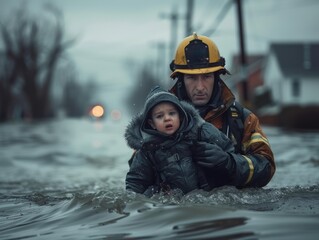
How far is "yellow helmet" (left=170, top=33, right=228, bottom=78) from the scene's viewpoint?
5.77 m

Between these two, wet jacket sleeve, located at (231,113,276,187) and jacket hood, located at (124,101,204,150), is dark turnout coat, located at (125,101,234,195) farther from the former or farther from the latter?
wet jacket sleeve, located at (231,113,276,187)

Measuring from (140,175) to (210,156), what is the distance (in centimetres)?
70

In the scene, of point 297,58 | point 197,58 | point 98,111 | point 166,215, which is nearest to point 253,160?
point 197,58

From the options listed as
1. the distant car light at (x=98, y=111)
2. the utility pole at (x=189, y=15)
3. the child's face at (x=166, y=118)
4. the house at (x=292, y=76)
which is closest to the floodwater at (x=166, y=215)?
the child's face at (x=166, y=118)

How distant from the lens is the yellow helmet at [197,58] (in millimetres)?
5766

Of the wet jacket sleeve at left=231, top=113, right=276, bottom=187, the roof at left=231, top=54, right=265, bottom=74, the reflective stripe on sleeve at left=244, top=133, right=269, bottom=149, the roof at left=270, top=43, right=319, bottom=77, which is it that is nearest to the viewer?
the wet jacket sleeve at left=231, top=113, right=276, bottom=187

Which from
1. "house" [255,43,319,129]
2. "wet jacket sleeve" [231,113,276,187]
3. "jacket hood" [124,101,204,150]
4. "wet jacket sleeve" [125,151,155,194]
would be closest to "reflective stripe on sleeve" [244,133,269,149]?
"wet jacket sleeve" [231,113,276,187]

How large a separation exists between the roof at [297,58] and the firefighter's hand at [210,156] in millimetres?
Result: 48536

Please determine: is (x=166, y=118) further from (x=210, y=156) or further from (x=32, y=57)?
(x=32, y=57)

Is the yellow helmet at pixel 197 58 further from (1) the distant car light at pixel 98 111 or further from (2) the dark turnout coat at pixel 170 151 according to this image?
(1) the distant car light at pixel 98 111

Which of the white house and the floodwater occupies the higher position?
the floodwater

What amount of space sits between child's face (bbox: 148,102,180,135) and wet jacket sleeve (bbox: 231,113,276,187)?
2.01ft

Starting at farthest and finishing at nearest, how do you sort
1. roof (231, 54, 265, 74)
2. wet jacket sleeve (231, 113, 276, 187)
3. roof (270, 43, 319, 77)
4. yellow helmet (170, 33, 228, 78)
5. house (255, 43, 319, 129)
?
roof (231, 54, 265, 74), roof (270, 43, 319, 77), house (255, 43, 319, 129), yellow helmet (170, 33, 228, 78), wet jacket sleeve (231, 113, 276, 187)

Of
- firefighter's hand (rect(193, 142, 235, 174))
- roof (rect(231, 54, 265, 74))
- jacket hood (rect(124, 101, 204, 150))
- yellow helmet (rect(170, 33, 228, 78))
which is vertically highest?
yellow helmet (rect(170, 33, 228, 78))
